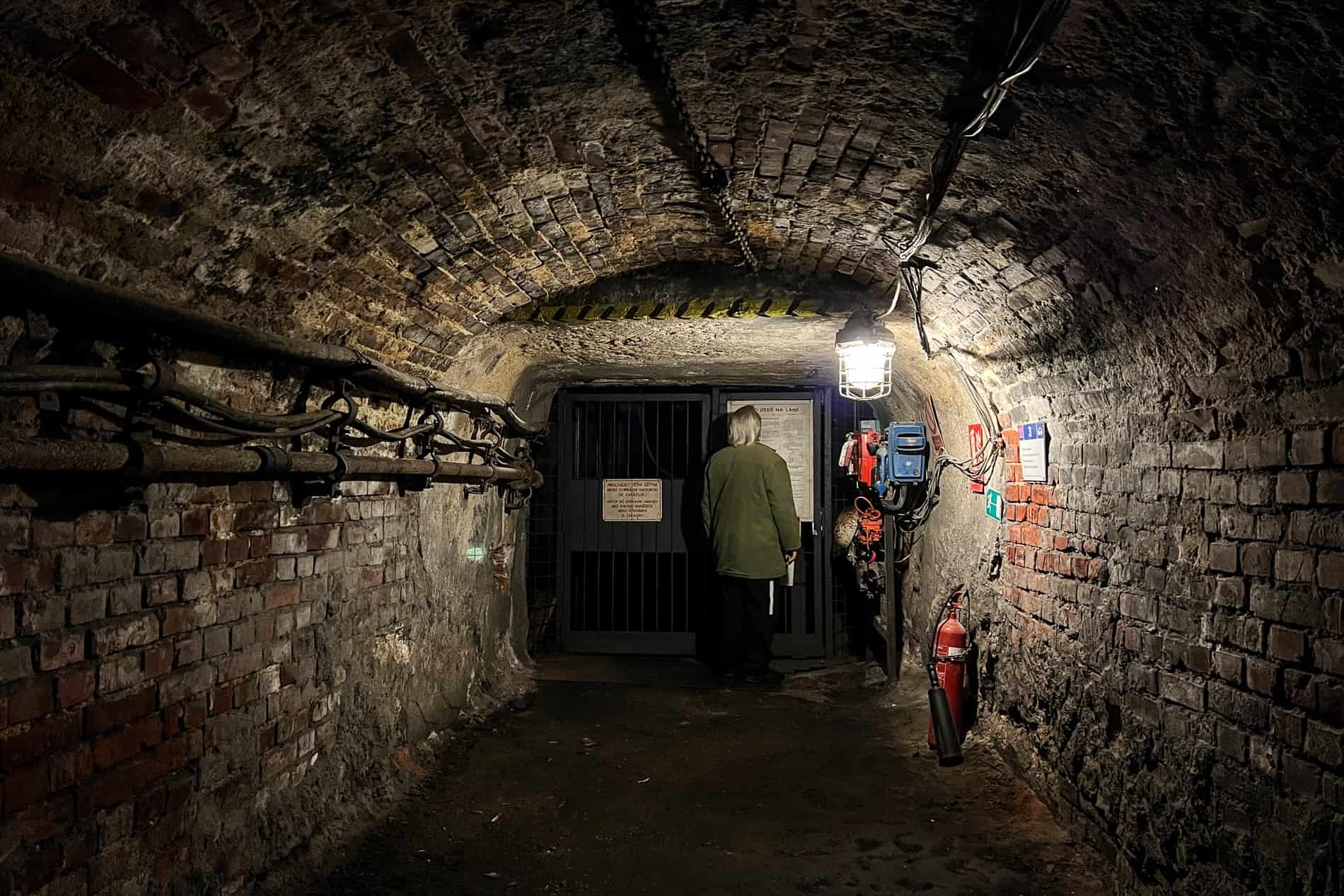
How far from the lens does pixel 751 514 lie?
662cm

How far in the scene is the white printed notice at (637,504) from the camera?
7.41 m

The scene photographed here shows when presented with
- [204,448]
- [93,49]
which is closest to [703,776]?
[204,448]

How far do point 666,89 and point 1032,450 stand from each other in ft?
8.06

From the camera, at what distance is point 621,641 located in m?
7.38

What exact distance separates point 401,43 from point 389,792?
3.14 metres

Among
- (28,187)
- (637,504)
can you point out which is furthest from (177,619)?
(637,504)

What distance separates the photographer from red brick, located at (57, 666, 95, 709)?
7.11 feet

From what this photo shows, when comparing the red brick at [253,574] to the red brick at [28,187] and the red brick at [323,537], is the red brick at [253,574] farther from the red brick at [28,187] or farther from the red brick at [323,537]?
the red brick at [28,187]

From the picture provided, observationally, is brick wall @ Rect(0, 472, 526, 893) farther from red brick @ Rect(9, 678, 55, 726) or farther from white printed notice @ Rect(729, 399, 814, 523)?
white printed notice @ Rect(729, 399, 814, 523)

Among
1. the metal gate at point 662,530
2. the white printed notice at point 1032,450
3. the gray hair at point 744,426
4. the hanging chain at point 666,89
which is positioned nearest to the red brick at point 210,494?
the hanging chain at point 666,89

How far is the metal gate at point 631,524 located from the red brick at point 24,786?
17.6ft

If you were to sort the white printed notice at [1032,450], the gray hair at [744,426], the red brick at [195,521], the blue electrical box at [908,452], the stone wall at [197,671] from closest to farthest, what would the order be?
the stone wall at [197,671]
the red brick at [195,521]
the white printed notice at [1032,450]
the blue electrical box at [908,452]
the gray hair at [744,426]

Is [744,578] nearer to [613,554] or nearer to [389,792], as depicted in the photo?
[613,554]

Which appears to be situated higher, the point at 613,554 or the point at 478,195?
the point at 478,195
